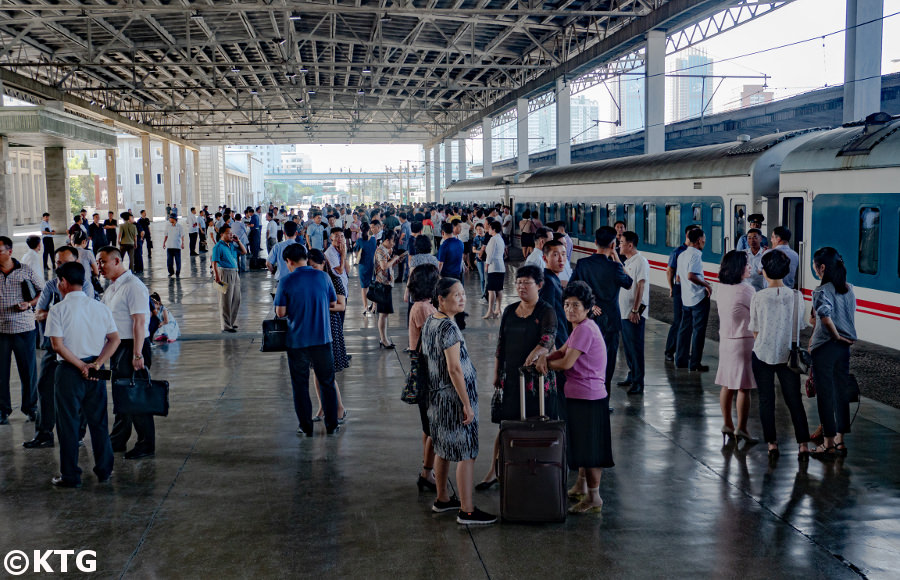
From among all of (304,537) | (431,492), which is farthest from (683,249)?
(304,537)

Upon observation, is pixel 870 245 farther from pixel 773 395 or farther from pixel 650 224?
pixel 650 224

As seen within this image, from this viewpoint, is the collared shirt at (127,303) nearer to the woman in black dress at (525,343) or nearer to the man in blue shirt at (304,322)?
the man in blue shirt at (304,322)

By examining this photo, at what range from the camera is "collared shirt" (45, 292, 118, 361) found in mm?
6348

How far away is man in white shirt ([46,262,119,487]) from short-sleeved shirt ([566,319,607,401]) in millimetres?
3614

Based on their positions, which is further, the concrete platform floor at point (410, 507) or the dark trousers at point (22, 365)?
the dark trousers at point (22, 365)

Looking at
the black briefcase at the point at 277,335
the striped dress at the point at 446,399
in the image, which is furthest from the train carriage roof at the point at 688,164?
the striped dress at the point at 446,399

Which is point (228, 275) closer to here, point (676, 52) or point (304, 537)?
point (304, 537)

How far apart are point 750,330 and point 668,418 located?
1.65m

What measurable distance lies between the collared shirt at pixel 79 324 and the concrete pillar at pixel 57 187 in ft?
112

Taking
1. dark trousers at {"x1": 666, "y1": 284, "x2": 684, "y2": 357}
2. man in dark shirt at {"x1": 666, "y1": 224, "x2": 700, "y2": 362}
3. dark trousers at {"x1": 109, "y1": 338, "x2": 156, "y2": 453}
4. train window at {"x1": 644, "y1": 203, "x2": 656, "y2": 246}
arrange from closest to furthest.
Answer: dark trousers at {"x1": 109, "y1": 338, "x2": 156, "y2": 453} → man in dark shirt at {"x1": 666, "y1": 224, "x2": 700, "y2": 362} → dark trousers at {"x1": 666, "y1": 284, "x2": 684, "y2": 357} → train window at {"x1": 644, "y1": 203, "x2": 656, "y2": 246}

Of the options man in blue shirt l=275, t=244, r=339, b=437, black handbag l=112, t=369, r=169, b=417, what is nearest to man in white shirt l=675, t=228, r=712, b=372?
man in blue shirt l=275, t=244, r=339, b=437

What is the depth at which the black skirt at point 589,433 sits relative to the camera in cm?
568

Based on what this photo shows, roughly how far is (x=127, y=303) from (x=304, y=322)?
150cm

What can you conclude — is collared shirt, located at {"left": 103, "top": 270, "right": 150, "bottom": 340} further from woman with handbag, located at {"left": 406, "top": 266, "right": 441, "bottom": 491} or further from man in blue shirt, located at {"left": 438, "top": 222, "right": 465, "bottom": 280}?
man in blue shirt, located at {"left": 438, "top": 222, "right": 465, "bottom": 280}
